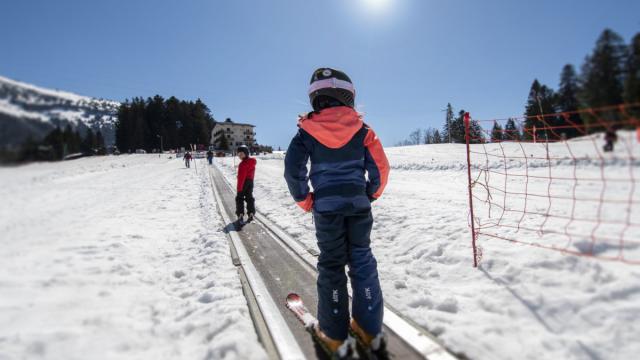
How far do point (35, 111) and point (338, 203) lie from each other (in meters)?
1.91

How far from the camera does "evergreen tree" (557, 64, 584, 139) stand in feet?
8.32

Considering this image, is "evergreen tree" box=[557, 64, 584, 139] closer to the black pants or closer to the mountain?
the mountain

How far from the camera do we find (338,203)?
245cm

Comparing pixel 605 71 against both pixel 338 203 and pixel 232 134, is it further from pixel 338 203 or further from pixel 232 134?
pixel 232 134

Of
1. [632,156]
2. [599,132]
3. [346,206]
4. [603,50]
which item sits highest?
[603,50]

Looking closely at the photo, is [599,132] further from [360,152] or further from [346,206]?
[346,206]

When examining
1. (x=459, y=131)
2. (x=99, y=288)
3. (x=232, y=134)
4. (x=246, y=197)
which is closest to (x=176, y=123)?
(x=232, y=134)

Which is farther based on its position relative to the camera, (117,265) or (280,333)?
(117,265)

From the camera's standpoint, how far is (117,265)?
4.41 m

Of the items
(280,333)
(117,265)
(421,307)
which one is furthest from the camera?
(117,265)

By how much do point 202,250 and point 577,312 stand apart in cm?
508

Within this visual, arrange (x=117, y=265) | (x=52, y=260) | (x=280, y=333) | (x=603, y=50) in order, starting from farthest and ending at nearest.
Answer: (x=117, y=265), (x=52, y=260), (x=280, y=333), (x=603, y=50)

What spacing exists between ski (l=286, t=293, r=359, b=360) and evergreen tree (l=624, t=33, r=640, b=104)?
2524mm

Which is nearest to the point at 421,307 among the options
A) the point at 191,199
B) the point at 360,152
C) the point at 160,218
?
the point at 360,152
